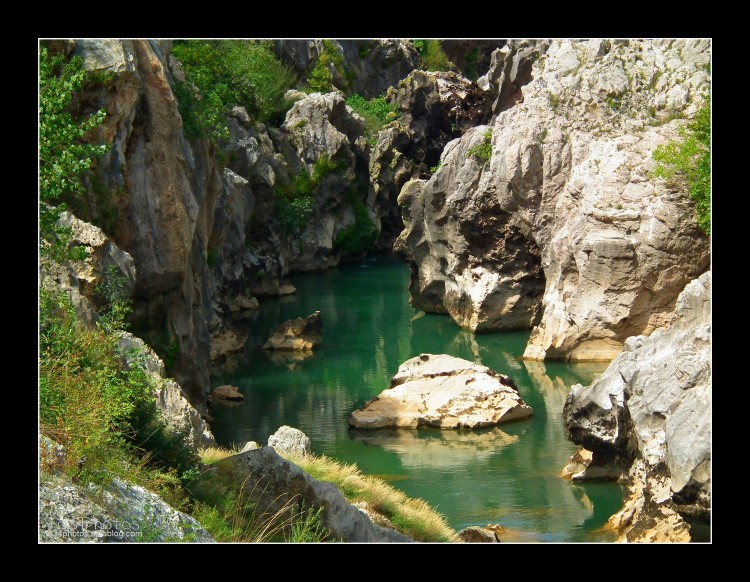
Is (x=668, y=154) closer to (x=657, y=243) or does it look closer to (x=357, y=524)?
(x=657, y=243)

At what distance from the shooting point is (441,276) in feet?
144

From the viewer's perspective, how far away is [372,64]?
233 feet

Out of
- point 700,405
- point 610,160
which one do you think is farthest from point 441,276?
point 700,405

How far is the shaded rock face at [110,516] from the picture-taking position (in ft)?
30.4

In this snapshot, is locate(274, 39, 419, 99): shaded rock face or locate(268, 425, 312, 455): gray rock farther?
locate(274, 39, 419, 99): shaded rock face

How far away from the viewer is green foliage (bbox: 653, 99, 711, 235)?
33.8 metres

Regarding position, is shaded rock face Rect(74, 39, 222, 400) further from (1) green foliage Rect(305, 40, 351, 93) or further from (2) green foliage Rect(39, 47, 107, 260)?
(1) green foliage Rect(305, 40, 351, 93)

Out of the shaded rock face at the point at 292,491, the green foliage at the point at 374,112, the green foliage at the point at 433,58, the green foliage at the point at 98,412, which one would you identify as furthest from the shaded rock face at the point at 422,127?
the shaded rock face at the point at 292,491

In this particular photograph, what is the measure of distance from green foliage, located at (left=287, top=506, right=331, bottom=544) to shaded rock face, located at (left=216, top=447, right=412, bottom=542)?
154 mm

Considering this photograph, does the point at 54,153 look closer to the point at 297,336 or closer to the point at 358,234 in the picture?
the point at 297,336

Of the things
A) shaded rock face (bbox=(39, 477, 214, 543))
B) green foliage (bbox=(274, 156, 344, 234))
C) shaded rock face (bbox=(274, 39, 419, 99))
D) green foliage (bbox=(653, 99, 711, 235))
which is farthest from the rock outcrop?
shaded rock face (bbox=(274, 39, 419, 99))

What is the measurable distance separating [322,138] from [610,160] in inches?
932

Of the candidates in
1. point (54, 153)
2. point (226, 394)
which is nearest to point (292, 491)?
point (54, 153)

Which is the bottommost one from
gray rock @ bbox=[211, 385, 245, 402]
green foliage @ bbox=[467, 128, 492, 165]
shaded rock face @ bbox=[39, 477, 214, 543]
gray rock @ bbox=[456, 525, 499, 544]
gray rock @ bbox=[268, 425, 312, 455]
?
gray rock @ bbox=[211, 385, 245, 402]
